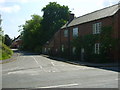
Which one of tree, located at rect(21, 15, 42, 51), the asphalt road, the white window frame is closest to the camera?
the asphalt road

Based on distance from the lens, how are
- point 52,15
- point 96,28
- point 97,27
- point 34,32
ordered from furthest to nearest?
point 34,32 → point 52,15 → point 96,28 → point 97,27

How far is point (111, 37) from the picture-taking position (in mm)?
28969

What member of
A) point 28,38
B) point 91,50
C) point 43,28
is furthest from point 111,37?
point 28,38

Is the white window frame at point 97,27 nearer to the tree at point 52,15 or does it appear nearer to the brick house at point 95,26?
the brick house at point 95,26

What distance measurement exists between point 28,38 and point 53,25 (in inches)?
819

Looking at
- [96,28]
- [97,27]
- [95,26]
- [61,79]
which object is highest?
[95,26]

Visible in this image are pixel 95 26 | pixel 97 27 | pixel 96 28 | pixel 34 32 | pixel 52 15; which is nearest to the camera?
pixel 97 27

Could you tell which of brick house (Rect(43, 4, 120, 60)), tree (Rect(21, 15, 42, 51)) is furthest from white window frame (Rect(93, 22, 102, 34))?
tree (Rect(21, 15, 42, 51))

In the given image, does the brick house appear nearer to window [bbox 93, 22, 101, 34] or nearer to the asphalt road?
window [bbox 93, 22, 101, 34]

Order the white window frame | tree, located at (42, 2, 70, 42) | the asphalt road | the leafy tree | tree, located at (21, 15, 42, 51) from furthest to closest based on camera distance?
tree, located at (21, 15, 42, 51), tree, located at (42, 2, 70, 42), the leafy tree, the white window frame, the asphalt road

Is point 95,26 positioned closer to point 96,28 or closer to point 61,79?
point 96,28

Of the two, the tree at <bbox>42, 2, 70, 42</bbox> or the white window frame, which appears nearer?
the white window frame

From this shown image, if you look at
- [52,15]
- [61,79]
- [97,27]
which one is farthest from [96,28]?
[52,15]

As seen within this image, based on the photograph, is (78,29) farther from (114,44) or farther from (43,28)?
(43,28)
